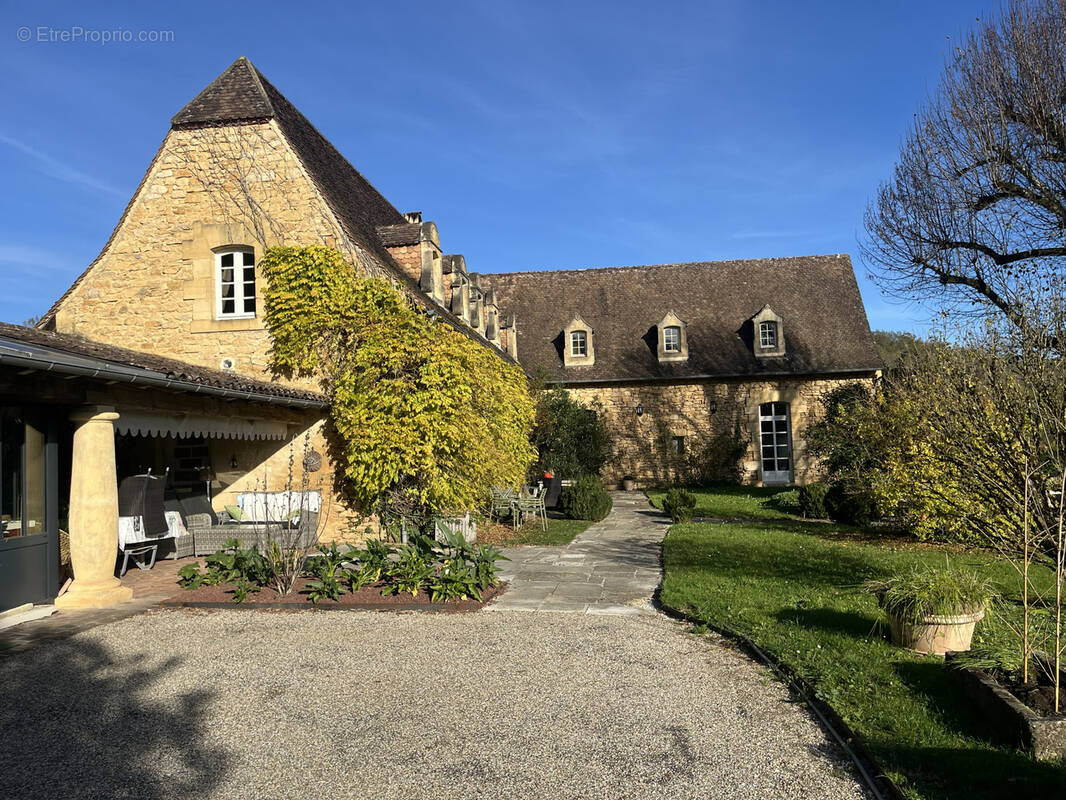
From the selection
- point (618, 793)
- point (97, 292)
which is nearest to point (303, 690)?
point (618, 793)

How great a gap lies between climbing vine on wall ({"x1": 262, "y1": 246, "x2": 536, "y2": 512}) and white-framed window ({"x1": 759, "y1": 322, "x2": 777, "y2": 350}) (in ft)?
45.6

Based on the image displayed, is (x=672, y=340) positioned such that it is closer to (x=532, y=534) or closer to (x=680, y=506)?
(x=680, y=506)

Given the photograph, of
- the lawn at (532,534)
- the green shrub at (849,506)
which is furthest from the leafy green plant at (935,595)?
the green shrub at (849,506)

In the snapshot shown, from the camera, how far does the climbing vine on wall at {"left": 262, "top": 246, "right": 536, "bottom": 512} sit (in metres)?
10.6

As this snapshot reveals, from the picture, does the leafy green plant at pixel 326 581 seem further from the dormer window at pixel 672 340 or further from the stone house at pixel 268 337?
the dormer window at pixel 672 340

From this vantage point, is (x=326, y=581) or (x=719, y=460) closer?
(x=326, y=581)

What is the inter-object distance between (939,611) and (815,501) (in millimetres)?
9992

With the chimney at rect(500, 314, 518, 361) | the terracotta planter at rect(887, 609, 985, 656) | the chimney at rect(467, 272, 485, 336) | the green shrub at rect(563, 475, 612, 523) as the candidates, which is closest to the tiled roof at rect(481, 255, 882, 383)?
the chimney at rect(500, 314, 518, 361)

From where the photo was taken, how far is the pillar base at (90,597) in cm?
738

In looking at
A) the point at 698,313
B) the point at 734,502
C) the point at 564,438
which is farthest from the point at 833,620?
the point at 698,313

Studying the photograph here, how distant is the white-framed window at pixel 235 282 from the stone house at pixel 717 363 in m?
12.1

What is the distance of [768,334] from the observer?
23953mm

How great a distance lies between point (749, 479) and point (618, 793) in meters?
21.0

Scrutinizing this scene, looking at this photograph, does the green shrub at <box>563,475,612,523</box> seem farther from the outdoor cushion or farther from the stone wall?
the stone wall
